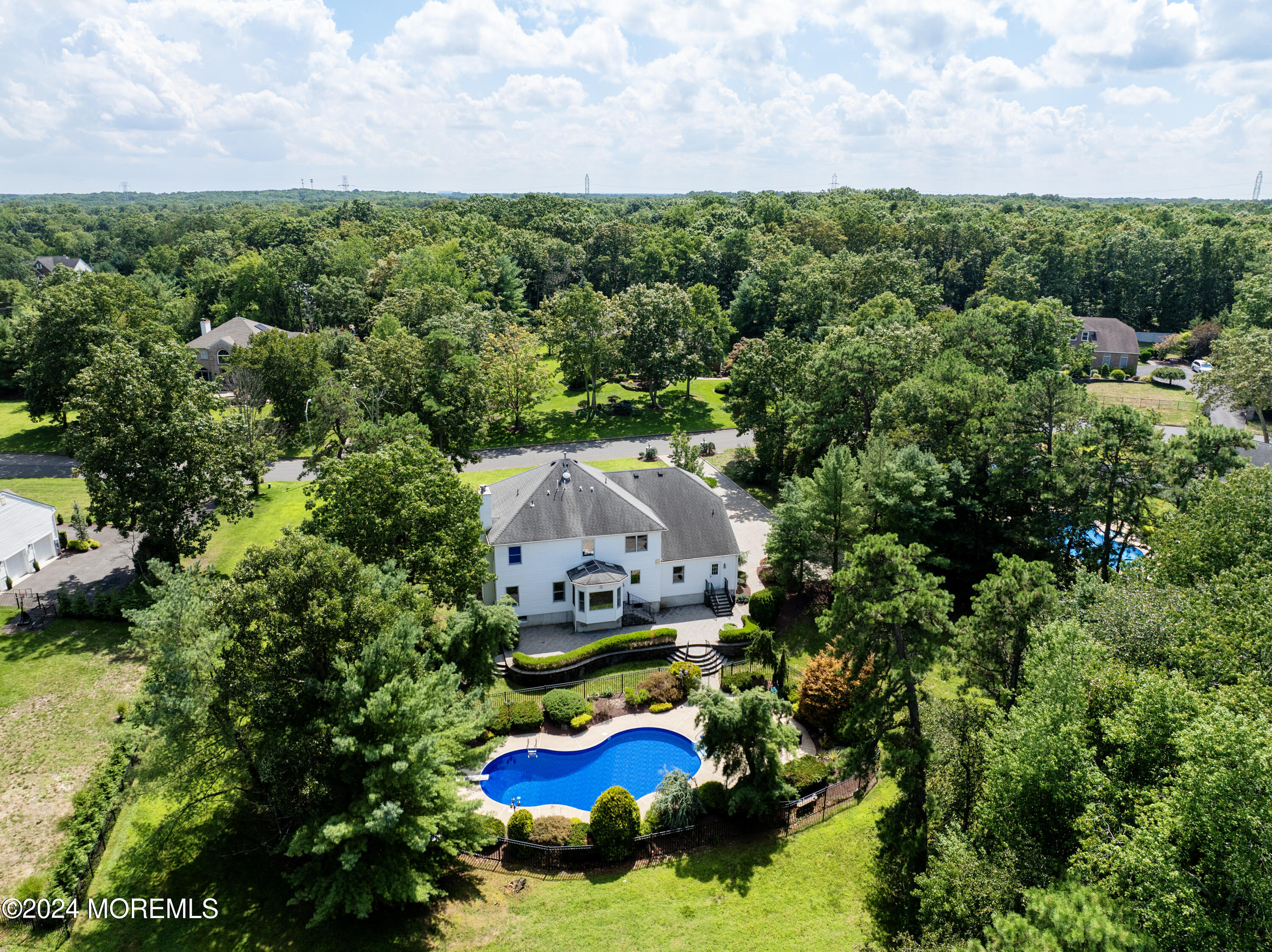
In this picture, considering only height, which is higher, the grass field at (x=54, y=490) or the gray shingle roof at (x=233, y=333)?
the gray shingle roof at (x=233, y=333)

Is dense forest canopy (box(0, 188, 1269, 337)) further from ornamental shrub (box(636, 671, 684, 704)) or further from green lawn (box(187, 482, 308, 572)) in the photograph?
ornamental shrub (box(636, 671, 684, 704))

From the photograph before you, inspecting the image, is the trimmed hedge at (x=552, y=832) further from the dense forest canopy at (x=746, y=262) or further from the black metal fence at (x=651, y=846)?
the dense forest canopy at (x=746, y=262)

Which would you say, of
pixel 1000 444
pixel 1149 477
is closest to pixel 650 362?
pixel 1000 444

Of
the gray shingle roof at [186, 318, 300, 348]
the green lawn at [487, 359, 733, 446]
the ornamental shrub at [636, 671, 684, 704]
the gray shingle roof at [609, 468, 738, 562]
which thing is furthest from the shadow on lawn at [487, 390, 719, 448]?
the ornamental shrub at [636, 671, 684, 704]

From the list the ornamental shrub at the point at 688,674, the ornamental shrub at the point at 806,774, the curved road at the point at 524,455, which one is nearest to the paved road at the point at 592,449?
the curved road at the point at 524,455

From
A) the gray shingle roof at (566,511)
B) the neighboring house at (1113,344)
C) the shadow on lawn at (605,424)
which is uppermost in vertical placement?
the neighboring house at (1113,344)

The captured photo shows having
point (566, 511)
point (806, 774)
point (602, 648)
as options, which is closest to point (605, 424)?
point (566, 511)
